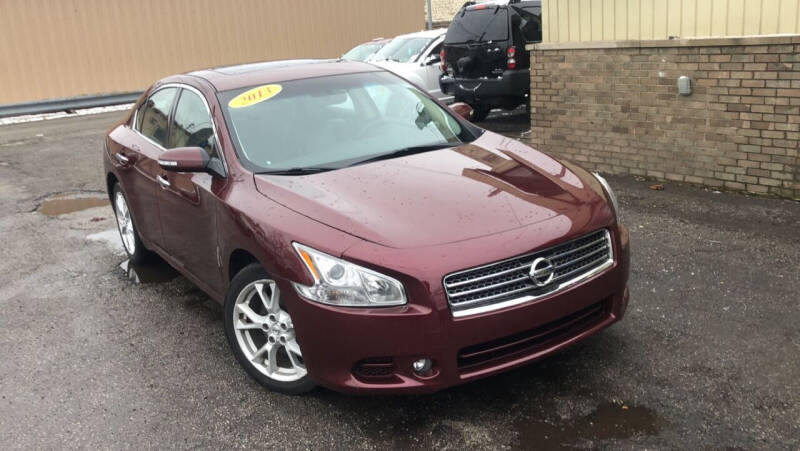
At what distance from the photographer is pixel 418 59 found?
1405 cm

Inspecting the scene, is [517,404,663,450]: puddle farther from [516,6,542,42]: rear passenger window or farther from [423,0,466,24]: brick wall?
[423,0,466,24]: brick wall

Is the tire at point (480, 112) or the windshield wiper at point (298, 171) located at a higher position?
the windshield wiper at point (298, 171)

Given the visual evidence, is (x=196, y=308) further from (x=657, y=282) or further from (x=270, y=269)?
(x=657, y=282)

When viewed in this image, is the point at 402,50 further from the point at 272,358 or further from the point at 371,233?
the point at 371,233

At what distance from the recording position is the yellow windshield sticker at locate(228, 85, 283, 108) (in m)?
4.46

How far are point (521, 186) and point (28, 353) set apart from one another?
3084 mm

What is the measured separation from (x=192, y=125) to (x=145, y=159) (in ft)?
2.06

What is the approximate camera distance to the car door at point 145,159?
504 centimetres

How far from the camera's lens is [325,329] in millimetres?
3246

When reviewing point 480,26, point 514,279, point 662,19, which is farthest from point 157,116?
point 480,26

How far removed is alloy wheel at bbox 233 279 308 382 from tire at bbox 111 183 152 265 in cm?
216

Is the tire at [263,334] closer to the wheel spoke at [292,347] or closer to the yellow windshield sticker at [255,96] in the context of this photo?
the wheel spoke at [292,347]

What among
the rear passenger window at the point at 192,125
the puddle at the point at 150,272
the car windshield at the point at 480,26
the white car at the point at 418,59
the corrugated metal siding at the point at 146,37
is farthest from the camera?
the corrugated metal siding at the point at 146,37

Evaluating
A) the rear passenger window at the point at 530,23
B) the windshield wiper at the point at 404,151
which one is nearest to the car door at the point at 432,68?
the rear passenger window at the point at 530,23
